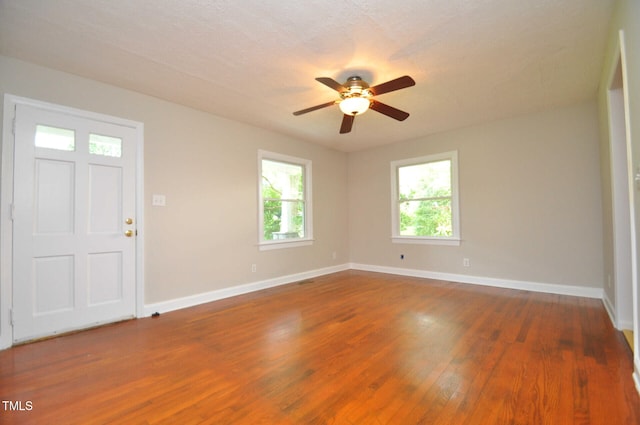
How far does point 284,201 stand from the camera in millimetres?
5027

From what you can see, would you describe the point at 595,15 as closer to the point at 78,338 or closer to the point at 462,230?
the point at 462,230

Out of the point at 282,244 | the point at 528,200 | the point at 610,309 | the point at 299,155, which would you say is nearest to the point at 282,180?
the point at 299,155

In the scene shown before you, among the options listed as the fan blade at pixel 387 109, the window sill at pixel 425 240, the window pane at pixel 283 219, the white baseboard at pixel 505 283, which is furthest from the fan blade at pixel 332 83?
the white baseboard at pixel 505 283

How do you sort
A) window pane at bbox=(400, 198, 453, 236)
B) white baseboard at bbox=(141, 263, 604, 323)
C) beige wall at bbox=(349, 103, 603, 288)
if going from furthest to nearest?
window pane at bbox=(400, 198, 453, 236) → beige wall at bbox=(349, 103, 603, 288) → white baseboard at bbox=(141, 263, 604, 323)

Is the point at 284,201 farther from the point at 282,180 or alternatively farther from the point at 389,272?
the point at 389,272

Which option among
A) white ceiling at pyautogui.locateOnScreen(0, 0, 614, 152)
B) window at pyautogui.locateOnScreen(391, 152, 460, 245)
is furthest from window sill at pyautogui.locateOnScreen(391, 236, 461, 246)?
white ceiling at pyautogui.locateOnScreen(0, 0, 614, 152)

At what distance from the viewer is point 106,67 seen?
272cm

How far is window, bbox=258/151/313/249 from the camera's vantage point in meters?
4.67

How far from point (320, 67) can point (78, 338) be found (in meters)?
3.40

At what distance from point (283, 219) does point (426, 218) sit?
257 centimetres

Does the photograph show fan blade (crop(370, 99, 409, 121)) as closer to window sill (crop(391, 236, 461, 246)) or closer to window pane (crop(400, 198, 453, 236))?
window pane (crop(400, 198, 453, 236))

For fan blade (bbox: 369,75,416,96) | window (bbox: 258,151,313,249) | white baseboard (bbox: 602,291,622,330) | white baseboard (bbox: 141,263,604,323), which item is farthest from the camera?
window (bbox: 258,151,313,249)

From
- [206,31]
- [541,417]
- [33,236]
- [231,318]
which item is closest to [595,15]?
[541,417]

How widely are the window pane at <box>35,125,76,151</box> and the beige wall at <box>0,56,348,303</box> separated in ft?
0.91
